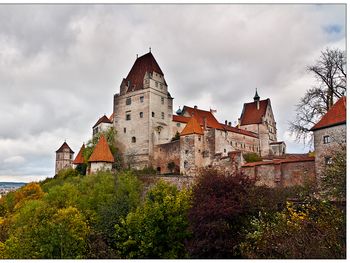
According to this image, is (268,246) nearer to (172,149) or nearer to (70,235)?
(70,235)

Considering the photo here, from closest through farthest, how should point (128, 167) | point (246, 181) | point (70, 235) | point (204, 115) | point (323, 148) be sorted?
point (246, 181)
point (70, 235)
point (323, 148)
point (128, 167)
point (204, 115)

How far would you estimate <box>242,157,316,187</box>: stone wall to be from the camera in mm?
22766

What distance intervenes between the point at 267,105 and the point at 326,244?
42995 millimetres

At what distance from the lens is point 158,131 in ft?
131

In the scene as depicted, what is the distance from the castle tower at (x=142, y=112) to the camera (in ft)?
129

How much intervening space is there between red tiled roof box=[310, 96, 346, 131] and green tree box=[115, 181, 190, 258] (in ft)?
27.3

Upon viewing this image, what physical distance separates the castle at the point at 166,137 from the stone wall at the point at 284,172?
71 millimetres

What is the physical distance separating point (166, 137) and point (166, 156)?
11.1 ft

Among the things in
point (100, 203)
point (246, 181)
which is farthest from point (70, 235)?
point (246, 181)

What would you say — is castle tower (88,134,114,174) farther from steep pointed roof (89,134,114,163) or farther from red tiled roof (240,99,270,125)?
red tiled roof (240,99,270,125)

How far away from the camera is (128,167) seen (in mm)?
39188

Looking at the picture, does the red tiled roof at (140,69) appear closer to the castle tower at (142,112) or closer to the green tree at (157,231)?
the castle tower at (142,112)

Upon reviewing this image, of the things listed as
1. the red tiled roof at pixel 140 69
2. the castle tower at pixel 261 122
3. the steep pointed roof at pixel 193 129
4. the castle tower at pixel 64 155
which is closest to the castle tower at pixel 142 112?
the red tiled roof at pixel 140 69

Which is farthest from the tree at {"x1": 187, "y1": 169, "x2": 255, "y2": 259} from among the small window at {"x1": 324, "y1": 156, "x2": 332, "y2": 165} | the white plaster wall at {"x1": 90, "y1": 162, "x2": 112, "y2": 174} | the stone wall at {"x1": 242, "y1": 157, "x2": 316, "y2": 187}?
the white plaster wall at {"x1": 90, "y1": 162, "x2": 112, "y2": 174}
